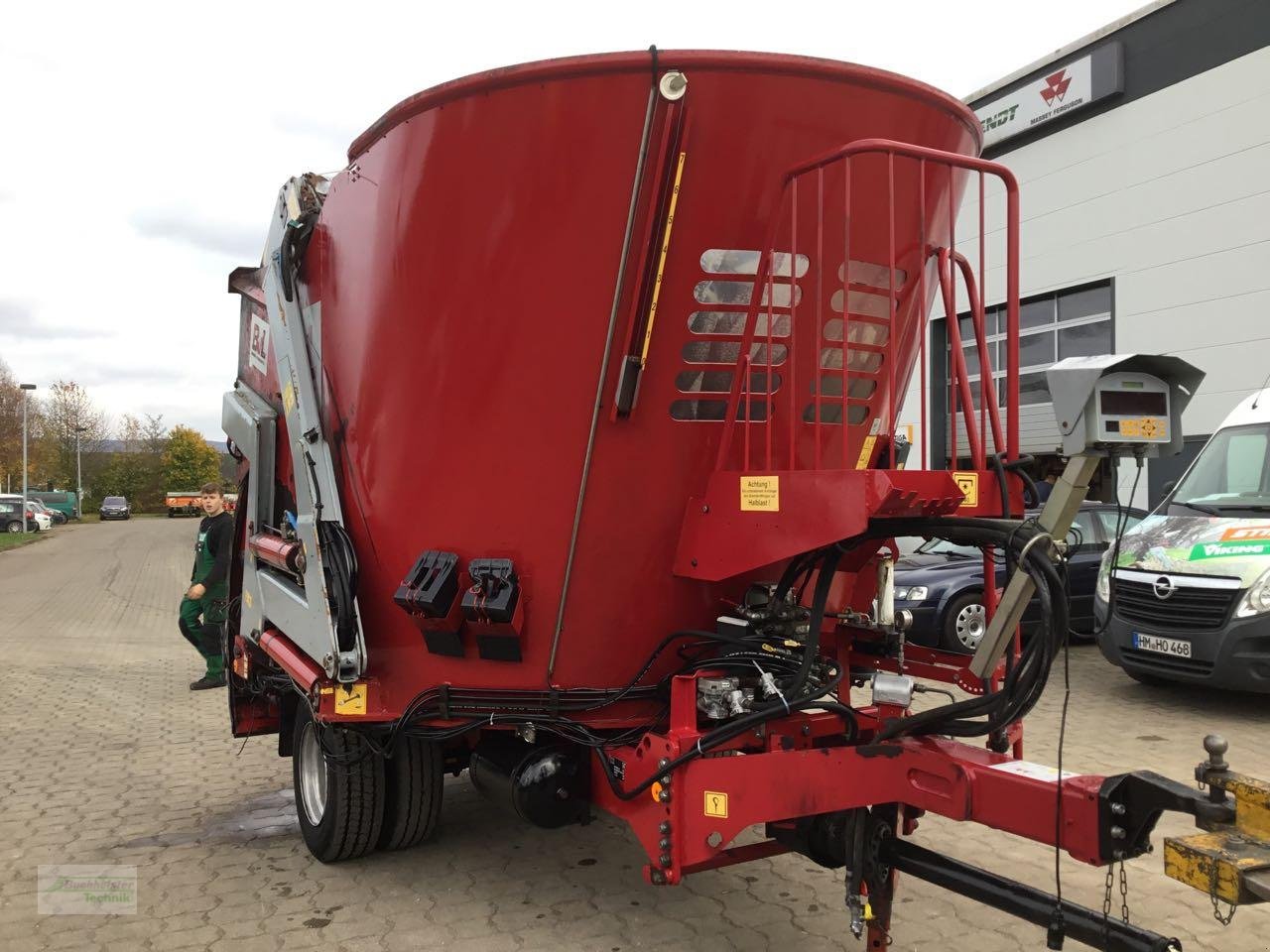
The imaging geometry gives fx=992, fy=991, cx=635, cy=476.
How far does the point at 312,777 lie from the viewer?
14.6 feet

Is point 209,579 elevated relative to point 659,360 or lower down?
lower down

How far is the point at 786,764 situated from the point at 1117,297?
12.9m

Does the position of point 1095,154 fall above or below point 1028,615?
above

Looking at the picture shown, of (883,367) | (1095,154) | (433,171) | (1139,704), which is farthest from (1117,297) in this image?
(433,171)

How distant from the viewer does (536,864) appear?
14.3 feet

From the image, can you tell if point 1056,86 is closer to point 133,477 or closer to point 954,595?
point 954,595

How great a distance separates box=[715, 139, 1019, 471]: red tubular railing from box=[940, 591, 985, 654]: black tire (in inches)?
243

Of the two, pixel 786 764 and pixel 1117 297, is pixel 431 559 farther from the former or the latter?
pixel 1117 297

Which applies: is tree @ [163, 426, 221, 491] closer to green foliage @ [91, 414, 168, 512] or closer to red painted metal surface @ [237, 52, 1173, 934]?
green foliage @ [91, 414, 168, 512]

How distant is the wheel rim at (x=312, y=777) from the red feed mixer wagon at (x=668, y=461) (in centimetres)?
60

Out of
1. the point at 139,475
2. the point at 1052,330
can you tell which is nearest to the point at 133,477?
the point at 139,475

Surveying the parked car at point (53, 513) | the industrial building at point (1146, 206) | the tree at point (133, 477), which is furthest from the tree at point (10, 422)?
the industrial building at point (1146, 206)

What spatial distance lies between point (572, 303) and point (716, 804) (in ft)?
5.32

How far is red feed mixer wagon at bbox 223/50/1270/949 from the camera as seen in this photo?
2963mm
